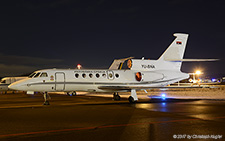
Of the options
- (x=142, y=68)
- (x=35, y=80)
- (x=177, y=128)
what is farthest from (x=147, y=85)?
(x=177, y=128)

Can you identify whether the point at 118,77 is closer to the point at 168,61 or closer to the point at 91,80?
the point at 91,80

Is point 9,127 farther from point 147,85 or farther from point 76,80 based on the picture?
point 147,85

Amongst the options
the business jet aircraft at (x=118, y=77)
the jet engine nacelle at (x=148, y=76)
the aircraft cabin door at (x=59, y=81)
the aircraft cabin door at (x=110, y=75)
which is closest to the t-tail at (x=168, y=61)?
the business jet aircraft at (x=118, y=77)

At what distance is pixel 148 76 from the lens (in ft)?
71.3

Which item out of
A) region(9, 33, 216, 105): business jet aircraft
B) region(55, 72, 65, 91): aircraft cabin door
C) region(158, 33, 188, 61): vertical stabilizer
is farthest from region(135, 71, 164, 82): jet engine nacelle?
region(55, 72, 65, 91): aircraft cabin door


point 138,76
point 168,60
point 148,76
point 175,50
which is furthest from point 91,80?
point 175,50

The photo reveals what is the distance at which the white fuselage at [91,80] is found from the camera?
1862 centimetres

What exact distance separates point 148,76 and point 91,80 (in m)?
5.02

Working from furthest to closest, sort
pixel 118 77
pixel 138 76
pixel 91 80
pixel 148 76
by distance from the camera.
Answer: pixel 148 76 < pixel 138 76 < pixel 118 77 < pixel 91 80

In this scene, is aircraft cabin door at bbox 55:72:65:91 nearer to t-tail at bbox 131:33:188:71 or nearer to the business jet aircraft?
the business jet aircraft

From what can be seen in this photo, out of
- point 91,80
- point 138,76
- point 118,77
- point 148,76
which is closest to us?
point 91,80

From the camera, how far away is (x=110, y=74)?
21141 millimetres

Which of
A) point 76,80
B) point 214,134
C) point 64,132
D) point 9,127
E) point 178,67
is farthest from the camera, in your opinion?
point 178,67

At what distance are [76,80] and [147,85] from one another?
20.4 ft
